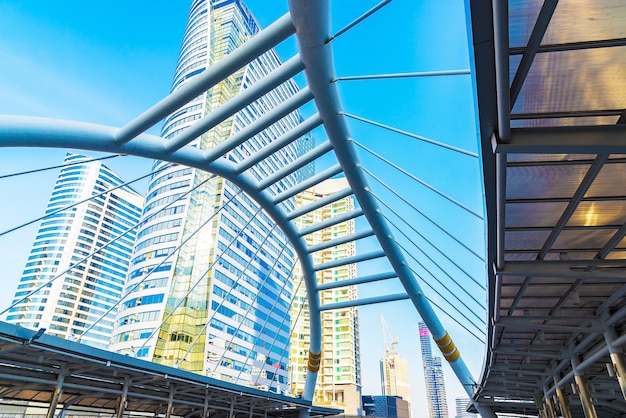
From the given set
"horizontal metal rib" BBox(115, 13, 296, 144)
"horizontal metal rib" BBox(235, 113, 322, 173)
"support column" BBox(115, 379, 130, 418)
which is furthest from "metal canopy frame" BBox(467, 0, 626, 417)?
"support column" BBox(115, 379, 130, 418)

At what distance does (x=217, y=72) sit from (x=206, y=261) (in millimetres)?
55205

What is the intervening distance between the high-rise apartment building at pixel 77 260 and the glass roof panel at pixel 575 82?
115m

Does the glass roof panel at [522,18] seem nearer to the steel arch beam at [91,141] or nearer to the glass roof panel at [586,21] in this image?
the glass roof panel at [586,21]

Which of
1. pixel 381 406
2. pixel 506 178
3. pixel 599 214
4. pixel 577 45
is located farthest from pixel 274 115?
pixel 381 406

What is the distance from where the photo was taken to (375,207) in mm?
18938

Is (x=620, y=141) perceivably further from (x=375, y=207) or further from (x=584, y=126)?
(x=375, y=207)

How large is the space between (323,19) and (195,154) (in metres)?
6.36

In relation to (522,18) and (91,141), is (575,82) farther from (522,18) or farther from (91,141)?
(91,141)

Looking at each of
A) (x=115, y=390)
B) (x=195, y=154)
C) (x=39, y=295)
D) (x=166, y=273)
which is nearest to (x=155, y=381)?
(x=115, y=390)

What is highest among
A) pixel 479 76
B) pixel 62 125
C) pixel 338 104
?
pixel 338 104

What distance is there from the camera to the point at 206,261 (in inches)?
2478

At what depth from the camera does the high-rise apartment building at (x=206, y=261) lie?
5719 centimetres

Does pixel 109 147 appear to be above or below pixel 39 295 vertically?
below

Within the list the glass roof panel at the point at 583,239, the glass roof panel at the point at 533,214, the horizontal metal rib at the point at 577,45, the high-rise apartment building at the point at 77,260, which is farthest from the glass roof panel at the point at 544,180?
the high-rise apartment building at the point at 77,260
